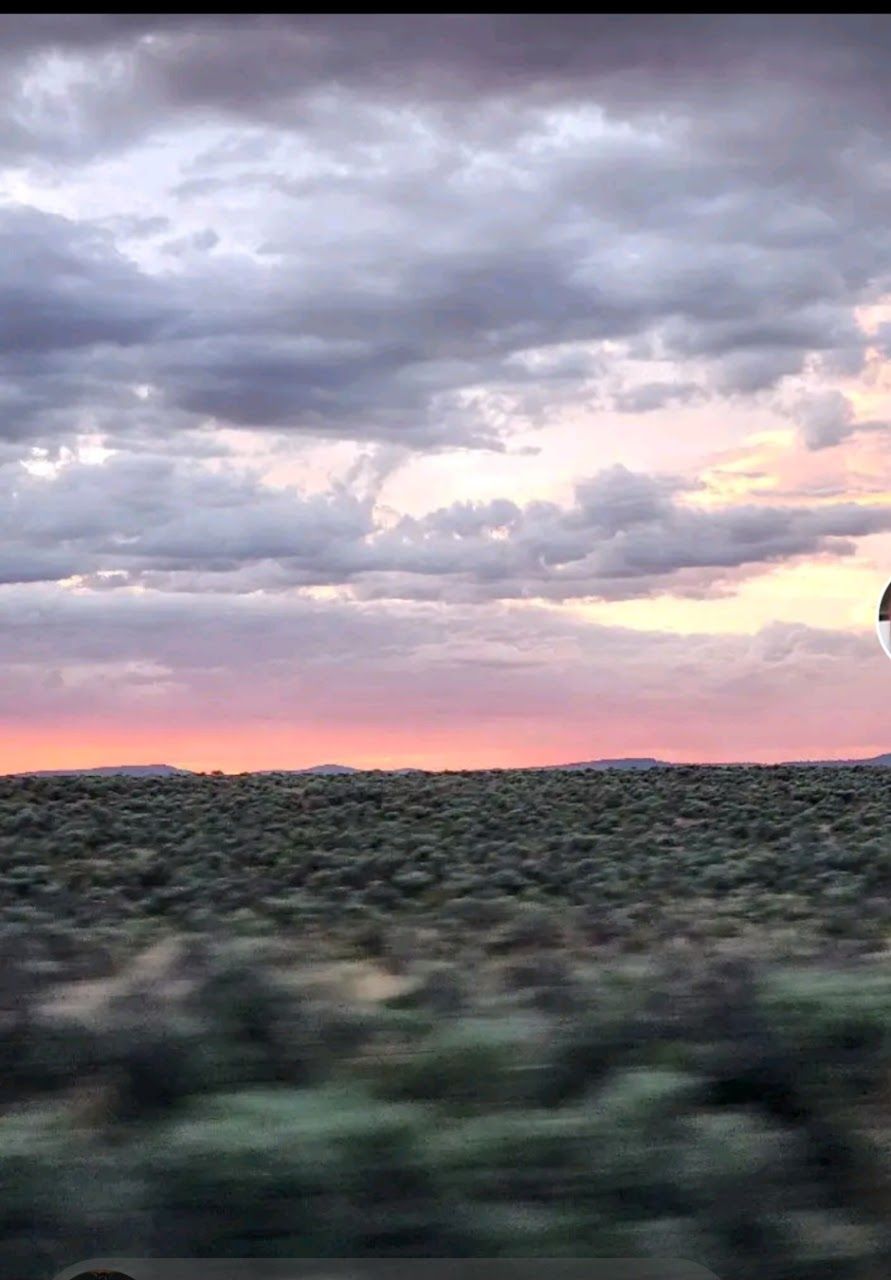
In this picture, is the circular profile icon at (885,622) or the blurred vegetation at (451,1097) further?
the circular profile icon at (885,622)

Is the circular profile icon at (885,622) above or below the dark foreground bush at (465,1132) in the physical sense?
above

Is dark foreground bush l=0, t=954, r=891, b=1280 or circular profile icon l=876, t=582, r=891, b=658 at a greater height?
circular profile icon l=876, t=582, r=891, b=658

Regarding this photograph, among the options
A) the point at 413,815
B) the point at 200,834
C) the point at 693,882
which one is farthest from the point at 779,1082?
the point at 413,815

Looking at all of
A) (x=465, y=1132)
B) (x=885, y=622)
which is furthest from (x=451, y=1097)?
(x=885, y=622)

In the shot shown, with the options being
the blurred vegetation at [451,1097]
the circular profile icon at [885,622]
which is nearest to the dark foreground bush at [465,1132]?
the blurred vegetation at [451,1097]

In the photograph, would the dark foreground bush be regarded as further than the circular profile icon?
No

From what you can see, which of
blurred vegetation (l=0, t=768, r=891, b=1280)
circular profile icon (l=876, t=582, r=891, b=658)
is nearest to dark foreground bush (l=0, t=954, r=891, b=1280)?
blurred vegetation (l=0, t=768, r=891, b=1280)

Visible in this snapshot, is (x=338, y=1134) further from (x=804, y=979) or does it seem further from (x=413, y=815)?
(x=413, y=815)

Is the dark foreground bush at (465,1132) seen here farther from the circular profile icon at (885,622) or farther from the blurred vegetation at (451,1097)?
the circular profile icon at (885,622)

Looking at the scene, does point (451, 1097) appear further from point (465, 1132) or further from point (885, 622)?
point (885, 622)

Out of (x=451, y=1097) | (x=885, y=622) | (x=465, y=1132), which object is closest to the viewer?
(x=465, y=1132)

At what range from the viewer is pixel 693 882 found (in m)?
9.75

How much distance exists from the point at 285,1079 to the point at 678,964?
990mm

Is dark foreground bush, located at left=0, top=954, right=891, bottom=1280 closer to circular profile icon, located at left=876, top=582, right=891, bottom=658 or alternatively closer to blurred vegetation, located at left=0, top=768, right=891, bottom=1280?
blurred vegetation, located at left=0, top=768, right=891, bottom=1280
